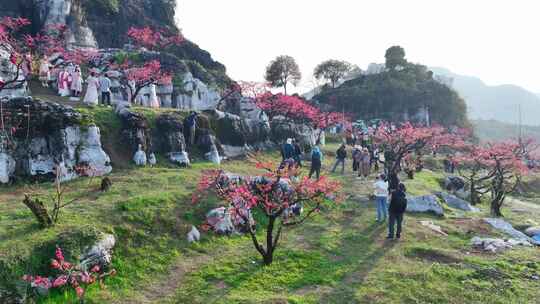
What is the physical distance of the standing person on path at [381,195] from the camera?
18.0 meters

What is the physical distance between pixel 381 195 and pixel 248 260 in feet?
24.2

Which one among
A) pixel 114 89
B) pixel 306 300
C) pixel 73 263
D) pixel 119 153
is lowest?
pixel 306 300

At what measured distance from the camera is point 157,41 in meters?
59.7

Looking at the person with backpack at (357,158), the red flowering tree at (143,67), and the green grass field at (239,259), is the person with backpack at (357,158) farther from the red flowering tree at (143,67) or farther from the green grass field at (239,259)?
the red flowering tree at (143,67)

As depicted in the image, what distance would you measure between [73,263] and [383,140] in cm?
2955

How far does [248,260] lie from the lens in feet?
45.8

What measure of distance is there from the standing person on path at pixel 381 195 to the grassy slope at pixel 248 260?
86cm

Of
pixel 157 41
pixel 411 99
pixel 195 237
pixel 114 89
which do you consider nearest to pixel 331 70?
pixel 411 99

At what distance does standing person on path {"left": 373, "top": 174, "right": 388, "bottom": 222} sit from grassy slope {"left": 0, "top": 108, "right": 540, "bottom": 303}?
859 millimetres

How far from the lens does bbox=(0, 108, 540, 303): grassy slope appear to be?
454 inches

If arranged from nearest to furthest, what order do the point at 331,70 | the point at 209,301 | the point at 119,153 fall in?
the point at 209,301, the point at 119,153, the point at 331,70

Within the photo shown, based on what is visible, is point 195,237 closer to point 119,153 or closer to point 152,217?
point 152,217

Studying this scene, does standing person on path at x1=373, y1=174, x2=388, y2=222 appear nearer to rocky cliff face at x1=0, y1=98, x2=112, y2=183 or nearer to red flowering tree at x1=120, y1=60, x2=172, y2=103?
rocky cliff face at x1=0, y1=98, x2=112, y2=183

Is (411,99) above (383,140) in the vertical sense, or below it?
above
